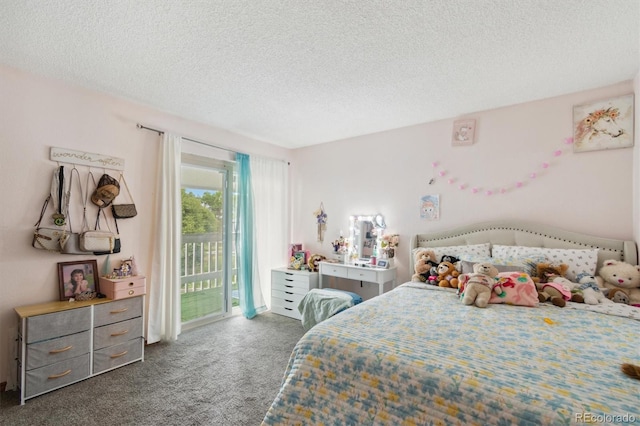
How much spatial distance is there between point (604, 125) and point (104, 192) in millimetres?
4606

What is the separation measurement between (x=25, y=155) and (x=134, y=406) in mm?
2169

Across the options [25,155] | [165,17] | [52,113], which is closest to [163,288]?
[25,155]

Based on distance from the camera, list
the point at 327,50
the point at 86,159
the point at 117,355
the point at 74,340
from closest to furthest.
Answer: the point at 327,50
the point at 74,340
the point at 117,355
the point at 86,159

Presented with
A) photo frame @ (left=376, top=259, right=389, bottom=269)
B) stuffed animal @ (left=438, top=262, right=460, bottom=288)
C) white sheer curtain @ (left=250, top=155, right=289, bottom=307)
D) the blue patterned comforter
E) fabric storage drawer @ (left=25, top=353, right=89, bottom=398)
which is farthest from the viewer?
white sheer curtain @ (left=250, top=155, right=289, bottom=307)

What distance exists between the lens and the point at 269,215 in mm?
4430

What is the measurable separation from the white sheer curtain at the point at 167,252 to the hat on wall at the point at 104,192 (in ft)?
1.43

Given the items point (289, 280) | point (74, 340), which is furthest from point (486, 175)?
point (74, 340)

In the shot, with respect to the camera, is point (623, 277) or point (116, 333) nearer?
point (623, 277)

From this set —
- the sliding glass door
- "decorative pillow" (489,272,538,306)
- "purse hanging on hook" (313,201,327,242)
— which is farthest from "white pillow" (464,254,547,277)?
the sliding glass door

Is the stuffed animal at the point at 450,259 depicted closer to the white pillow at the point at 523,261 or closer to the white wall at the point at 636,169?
the white pillow at the point at 523,261

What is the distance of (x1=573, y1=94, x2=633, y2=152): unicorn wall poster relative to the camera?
8.35ft

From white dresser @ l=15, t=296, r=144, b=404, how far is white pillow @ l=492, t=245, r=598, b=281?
11.8ft

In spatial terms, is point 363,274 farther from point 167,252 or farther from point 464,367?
point 464,367

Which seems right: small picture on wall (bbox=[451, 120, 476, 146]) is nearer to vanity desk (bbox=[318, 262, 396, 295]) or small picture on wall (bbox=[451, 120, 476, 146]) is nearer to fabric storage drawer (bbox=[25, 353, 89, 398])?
vanity desk (bbox=[318, 262, 396, 295])
